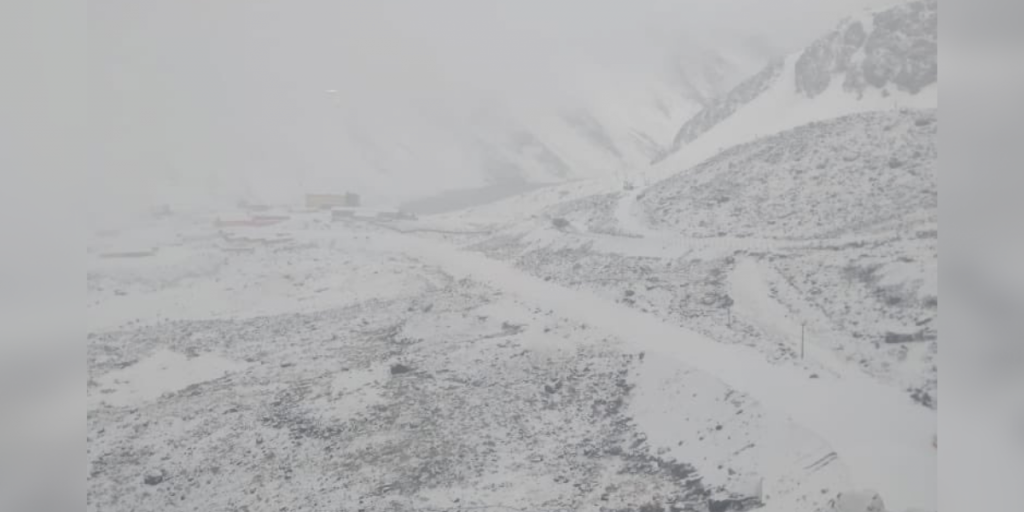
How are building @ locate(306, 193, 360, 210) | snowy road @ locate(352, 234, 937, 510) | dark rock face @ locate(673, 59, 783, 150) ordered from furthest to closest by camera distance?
building @ locate(306, 193, 360, 210) < dark rock face @ locate(673, 59, 783, 150) < snowy road @ locate(352, 234, 937, 510)

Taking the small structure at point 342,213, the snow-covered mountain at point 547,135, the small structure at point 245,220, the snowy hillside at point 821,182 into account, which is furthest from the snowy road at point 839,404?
the small structure at point 245,220

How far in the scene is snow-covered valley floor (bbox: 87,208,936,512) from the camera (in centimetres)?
265

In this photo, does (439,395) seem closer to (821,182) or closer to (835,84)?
(821,182)

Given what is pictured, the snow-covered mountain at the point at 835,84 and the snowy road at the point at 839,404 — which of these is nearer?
the snowy road at the point at 839,404

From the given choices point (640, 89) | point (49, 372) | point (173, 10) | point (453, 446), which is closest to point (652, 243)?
point (640, 89)

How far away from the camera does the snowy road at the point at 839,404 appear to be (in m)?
2.63

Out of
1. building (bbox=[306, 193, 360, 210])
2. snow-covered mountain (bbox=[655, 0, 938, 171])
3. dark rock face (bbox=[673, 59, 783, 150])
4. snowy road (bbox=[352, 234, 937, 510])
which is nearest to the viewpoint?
snowy road (bbox=[352, 234, 937, 510])

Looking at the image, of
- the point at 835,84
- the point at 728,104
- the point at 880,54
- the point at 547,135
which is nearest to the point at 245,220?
the point at 547,135

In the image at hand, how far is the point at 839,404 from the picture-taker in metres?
2.65

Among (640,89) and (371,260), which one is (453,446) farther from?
(640,89)

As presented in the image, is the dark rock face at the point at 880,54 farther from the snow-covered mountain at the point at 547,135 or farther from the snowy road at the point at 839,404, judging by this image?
the snowy road at the point at 839,404

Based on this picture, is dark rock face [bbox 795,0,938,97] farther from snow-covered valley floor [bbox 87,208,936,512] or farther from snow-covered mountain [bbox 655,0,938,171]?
snow-covered valley floor [bbox 87,208,936,512]

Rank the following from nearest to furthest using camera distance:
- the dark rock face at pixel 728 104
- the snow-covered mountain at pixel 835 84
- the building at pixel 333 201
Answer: the snow-covered mountain at pixel 835 84 < the dark rock face at pixel 728 104 < the building at pixel 333 201

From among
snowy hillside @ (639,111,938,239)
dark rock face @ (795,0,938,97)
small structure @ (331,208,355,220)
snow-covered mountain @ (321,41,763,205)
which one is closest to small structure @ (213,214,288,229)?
small structure @ (331,208,355,220)
